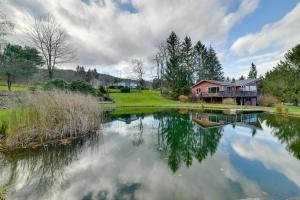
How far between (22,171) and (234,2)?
694 inches

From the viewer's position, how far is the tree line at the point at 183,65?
32219mm

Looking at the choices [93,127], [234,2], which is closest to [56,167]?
[93,127]

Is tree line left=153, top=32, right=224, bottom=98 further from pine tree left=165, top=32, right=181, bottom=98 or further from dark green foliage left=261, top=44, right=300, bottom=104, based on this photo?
dark green foliage left=261, top=44, right=300, bottom=104

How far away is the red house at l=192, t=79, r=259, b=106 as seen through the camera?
25938mm

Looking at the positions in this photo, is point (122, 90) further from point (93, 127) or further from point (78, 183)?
point (78, 183)

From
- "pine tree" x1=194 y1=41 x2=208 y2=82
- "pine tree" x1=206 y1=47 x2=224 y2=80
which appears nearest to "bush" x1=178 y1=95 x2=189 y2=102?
"pine tree" x1=194 y1=41 x2=208 y2=82

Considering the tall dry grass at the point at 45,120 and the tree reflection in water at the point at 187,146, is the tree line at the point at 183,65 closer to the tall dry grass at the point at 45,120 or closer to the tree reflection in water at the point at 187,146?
the tree reflection in water at the point at 187,146

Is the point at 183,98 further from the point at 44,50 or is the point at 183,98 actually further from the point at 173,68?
the point at 44,50

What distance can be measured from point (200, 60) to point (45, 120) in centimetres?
4202

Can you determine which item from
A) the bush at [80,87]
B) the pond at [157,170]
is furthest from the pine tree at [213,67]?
the pond at [157,170]

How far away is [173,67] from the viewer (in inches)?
1391

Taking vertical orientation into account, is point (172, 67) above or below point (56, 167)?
above

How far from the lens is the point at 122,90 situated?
3797cm

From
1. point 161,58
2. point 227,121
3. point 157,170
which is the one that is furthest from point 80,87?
point 161,58
